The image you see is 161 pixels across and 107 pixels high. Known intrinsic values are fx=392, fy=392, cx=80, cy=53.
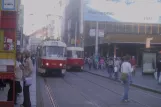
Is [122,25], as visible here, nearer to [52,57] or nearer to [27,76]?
[52,57]

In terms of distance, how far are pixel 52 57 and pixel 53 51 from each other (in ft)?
2.12

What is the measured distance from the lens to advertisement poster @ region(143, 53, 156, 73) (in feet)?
110

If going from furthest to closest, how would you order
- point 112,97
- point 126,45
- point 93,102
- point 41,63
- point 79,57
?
point 126,45 → point 79,57 → point 41,63 → point 112,97 → point 93,102

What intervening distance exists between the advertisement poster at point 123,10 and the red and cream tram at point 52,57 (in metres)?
13.7

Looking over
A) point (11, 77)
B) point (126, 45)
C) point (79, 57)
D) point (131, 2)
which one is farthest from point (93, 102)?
point (126, 45)

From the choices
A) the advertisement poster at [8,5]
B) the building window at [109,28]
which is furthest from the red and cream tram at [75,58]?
the advertisement poster at [8,5]

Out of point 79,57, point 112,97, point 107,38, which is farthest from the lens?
point 107,38

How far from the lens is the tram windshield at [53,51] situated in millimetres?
31750

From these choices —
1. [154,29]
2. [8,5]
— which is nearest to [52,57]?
[8,5]

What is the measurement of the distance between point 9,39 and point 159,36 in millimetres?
52370

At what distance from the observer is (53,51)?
105 ft

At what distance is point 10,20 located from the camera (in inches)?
369

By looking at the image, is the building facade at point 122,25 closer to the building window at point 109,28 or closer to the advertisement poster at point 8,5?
the building window at point 109,28

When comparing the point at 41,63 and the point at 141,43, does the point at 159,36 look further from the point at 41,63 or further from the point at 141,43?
the point at 41,63
